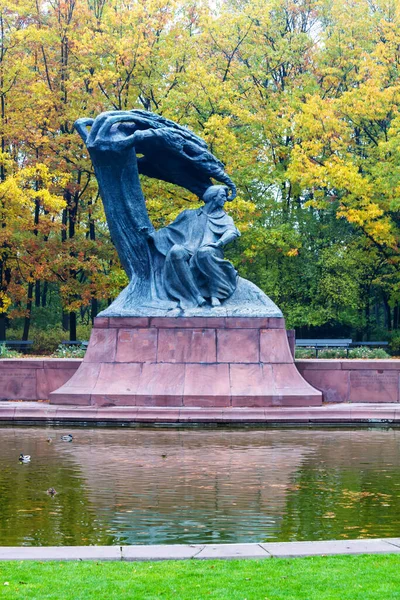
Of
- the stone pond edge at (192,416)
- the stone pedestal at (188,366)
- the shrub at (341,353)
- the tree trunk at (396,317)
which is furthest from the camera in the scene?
the tree trunk at (396,317)

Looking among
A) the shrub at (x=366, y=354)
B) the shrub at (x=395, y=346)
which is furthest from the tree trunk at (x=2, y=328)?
the shrub at (x=395, y=346)

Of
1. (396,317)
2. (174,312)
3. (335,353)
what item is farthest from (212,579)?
(396,317)

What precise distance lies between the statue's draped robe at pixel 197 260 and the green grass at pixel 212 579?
13.0 meters

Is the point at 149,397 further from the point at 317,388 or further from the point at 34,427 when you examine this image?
the point at 317,388

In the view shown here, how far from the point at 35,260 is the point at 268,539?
30.1 metres

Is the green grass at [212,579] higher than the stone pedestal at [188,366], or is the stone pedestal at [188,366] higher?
the stone pedestal at [188,366]

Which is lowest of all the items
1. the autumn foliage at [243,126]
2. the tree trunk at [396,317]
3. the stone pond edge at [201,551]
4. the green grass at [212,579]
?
the green grass at [212,579]

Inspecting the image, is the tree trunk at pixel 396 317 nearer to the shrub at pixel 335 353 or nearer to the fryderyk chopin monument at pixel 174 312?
the shrub at pixel 335 353

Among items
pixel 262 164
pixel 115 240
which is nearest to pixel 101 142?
pixel 115 240

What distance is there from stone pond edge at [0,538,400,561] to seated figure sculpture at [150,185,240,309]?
12430 mm

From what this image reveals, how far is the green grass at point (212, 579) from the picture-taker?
5.87 meters

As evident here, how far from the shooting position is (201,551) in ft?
22.6

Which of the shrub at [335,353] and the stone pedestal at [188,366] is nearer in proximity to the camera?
the stone pedestal at [188,366]

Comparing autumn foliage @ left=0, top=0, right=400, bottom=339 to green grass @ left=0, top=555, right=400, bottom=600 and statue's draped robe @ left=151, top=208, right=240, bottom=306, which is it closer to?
statue's draped robe @ left=151, top=208, right=240, bottom=306
